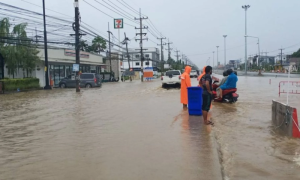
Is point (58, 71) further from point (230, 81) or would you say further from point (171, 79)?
point (230, 81)

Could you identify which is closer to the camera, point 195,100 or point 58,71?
point 195,100

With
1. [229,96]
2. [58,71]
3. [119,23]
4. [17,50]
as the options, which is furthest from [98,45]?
[229,96]

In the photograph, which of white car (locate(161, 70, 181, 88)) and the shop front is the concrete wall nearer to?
white car (locate(161, 70, 181, 88))

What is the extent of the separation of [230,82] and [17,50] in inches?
995

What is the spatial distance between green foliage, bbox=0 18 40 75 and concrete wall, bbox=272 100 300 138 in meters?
28.2

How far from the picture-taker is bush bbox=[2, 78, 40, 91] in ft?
95.2

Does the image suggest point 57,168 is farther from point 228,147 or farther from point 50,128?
point 50,128

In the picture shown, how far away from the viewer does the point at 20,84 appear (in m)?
31.0

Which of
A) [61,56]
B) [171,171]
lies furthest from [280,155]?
[61,56]

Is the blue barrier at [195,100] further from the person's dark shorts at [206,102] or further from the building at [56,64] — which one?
the building at [56,64]

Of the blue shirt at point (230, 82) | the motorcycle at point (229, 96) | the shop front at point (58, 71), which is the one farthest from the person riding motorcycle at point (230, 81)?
the shop front at point (58, 71)

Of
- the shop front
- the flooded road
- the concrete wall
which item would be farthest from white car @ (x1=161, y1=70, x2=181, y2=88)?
the concrete wall

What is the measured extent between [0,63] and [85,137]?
27782 mm

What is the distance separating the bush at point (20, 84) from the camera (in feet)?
95.2
